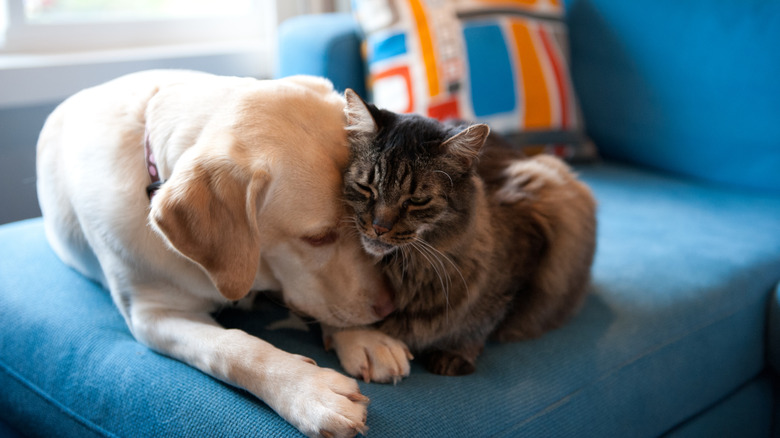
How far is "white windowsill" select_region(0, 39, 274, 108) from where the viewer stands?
200cm

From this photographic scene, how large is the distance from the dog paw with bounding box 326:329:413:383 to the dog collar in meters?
0.44

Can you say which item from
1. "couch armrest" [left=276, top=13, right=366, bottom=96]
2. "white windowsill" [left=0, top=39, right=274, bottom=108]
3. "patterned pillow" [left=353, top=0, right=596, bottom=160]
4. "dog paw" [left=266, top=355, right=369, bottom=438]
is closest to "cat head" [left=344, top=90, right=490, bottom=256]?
"dog paw" [left=266, top=355, right=369, bottom=438]

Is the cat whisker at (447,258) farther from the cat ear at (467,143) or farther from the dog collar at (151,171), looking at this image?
the dog collar at (151,171)

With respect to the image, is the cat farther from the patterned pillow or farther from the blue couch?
the patterned pillow

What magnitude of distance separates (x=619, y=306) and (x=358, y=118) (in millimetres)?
816

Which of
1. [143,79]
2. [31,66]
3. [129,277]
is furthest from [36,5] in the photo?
[129,277]

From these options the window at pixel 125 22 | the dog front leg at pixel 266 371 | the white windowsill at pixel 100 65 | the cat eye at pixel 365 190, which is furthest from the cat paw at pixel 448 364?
the window at pixel 125 22

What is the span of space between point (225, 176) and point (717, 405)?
1341 millimetres

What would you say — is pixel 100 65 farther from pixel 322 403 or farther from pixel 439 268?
pixel 322 403

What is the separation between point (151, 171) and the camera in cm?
115

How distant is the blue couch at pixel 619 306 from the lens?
1.11 meters

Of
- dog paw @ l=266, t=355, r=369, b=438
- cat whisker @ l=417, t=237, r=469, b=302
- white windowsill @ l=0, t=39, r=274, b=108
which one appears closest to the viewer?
dog paw @ l=266, t=355, r=369, b=438

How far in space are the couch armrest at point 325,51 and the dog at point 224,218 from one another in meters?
0.81

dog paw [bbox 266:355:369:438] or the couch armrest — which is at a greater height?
the couch armrest
